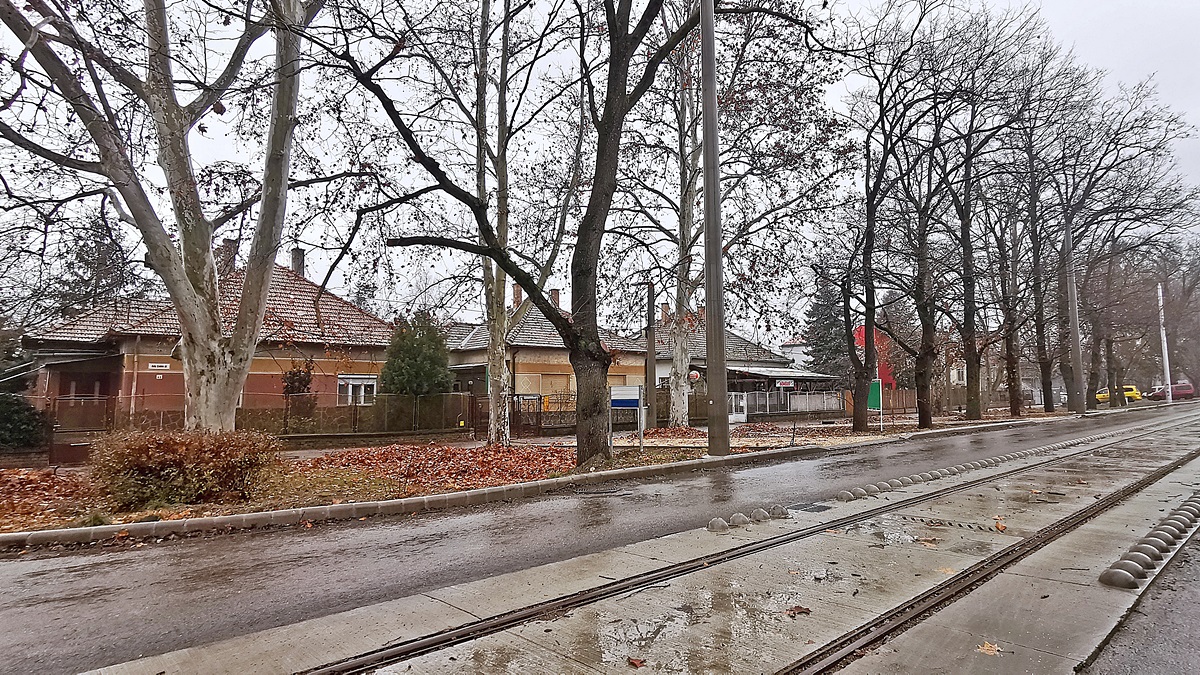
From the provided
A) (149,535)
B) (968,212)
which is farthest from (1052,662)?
(968,212)

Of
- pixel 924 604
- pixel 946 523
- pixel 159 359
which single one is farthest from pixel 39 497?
pixel 159 359

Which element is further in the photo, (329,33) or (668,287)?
(668,287)

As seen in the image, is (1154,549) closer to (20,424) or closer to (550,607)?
(550,607)

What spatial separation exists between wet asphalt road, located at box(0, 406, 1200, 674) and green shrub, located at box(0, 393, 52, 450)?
13877 mm

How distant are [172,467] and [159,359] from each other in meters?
18.3

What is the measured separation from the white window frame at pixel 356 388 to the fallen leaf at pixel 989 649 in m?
26.3

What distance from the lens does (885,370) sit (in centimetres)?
5219

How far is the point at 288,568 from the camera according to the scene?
19.2 feet

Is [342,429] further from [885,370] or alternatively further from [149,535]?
[885,370]

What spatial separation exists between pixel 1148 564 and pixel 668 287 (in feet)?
47.1

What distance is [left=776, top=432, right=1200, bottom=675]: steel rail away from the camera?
357 centimetres

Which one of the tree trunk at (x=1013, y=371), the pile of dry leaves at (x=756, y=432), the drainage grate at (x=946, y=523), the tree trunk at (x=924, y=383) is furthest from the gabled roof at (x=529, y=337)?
the drainage grate at (x=946, y=523)

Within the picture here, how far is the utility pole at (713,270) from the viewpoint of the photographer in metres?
13.2

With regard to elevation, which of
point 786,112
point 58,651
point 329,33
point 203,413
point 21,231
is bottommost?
point 58,651
